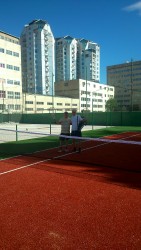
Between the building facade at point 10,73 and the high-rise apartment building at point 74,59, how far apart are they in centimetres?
6393

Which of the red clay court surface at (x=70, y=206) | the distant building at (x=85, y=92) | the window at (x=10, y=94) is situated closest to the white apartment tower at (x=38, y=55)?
the distant building at (x=85, y=92)

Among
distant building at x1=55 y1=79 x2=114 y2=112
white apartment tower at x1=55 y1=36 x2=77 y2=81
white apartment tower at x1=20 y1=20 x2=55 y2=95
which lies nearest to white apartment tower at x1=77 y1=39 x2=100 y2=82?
white apartment tower at x1=55 y1=36 x2=77 y2=81

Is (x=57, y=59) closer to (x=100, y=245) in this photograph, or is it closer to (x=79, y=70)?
(x=79, y=70)

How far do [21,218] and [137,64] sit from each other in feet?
452

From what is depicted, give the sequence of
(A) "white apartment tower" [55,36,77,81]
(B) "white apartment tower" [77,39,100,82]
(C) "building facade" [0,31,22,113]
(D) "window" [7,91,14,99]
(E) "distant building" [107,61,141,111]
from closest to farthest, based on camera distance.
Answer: (C) "building facade" [0,31,22,113] → (D) "window" [7,91,14,99] → (E) "distant building" [107,61,141,111] → (A) "white apartment tower" [55,36,77,81] → (B) "white apartment tower" [77,39,100,82]

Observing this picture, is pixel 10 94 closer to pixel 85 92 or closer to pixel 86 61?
pixel 85 92

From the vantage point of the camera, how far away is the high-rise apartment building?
144750 millimetres

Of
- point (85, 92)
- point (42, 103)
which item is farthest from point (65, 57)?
point (42, 103)

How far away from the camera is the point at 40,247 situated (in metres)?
3.79

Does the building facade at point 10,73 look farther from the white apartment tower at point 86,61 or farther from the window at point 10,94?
the white apartment tower at point 86,61

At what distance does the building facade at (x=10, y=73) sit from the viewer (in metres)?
75.9

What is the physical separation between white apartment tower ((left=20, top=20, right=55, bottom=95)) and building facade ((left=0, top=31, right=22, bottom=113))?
4432 centimetres

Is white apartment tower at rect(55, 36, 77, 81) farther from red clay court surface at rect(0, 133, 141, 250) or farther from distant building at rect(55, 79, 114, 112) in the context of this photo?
red clay court surface at rect(0, 133, 141, 250)

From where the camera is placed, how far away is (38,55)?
427 feet
